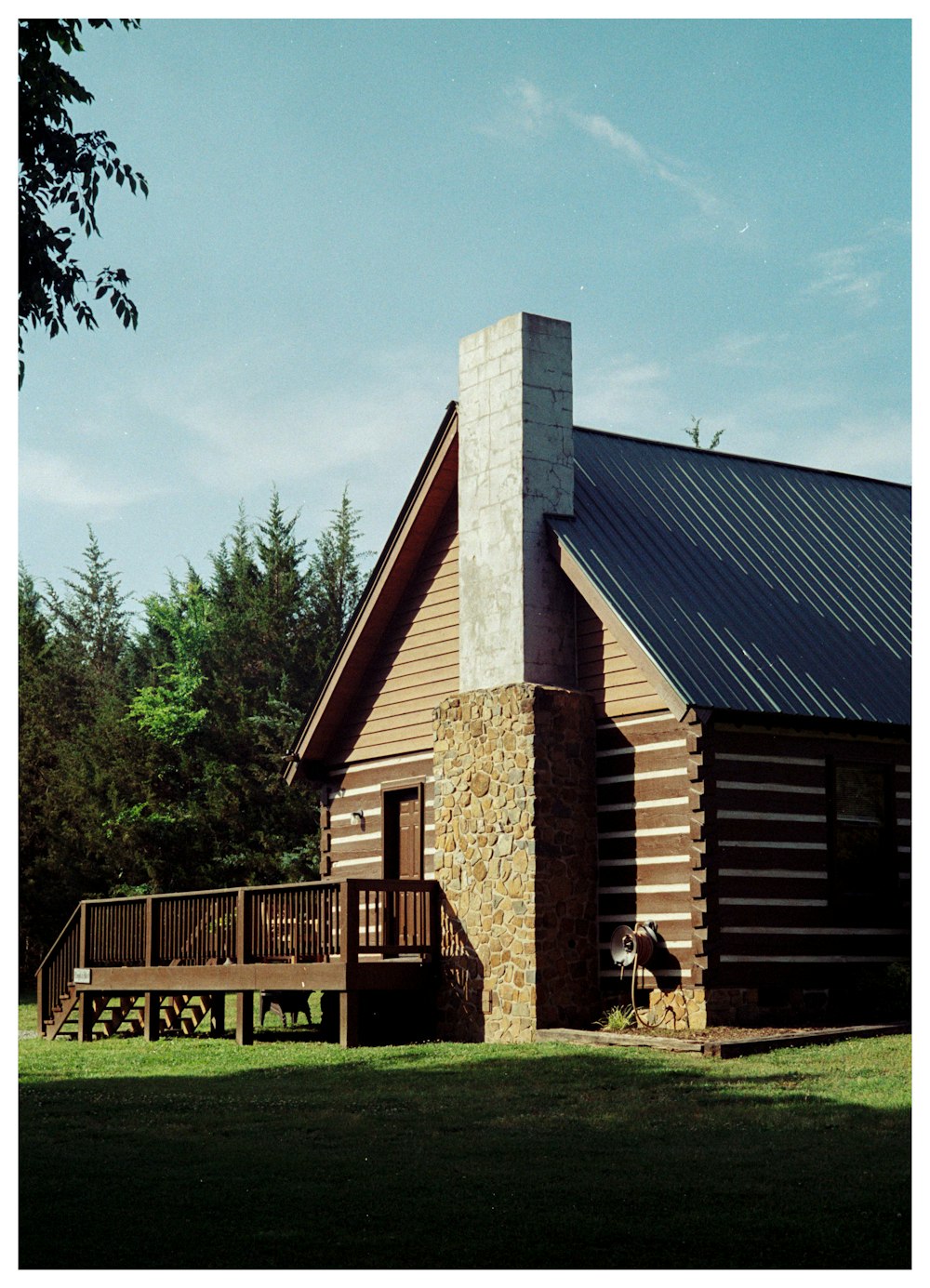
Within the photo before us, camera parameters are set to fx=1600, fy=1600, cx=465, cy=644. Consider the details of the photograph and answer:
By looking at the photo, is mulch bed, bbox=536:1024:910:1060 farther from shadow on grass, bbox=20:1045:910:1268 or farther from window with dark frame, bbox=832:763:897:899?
window with dark frame, bbox=832:763:897:899

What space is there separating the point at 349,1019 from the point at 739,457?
10.5 meters

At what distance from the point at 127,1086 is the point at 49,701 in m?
29.6

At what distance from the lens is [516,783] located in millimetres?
18953

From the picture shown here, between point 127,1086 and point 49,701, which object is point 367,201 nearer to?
point 127,1086

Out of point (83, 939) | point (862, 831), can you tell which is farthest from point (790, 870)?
point (83, 939)

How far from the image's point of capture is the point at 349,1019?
1883 centimetres

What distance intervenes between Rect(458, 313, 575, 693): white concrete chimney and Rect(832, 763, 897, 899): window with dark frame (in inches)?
143

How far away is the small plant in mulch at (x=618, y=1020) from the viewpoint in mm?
17953

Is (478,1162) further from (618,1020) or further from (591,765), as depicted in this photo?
(591,765)

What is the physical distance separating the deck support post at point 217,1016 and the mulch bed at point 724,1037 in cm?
622

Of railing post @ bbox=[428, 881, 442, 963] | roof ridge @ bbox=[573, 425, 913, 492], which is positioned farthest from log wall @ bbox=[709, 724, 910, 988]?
roof ridge @ bbox=[573, 425, 913, 492]

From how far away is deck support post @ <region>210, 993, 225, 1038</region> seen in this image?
2244cm
